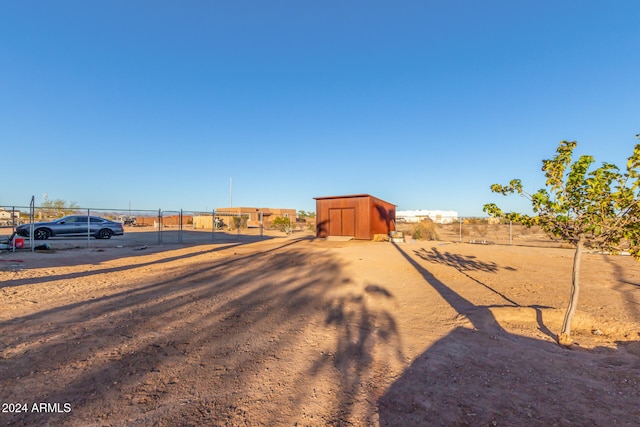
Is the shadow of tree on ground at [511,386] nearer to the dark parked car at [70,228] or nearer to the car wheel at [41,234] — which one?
the dark parked car at [70,228]

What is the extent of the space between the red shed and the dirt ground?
13.4 m

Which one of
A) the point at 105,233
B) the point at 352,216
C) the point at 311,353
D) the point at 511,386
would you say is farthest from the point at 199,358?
the point at 105,233

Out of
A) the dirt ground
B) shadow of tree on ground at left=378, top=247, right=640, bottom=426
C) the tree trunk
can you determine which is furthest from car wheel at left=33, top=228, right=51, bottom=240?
the tree trunk

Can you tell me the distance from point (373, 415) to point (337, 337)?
1.86 metres

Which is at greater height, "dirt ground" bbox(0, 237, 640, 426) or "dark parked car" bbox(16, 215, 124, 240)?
"dark parked car" bbox(16, 215, 124, 240)

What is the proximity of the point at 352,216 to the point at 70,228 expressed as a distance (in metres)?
18.0

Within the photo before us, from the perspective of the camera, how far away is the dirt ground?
2709mm

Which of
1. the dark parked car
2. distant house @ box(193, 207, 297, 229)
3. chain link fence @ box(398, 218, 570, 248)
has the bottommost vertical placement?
chain link fence @ box(398, 218, 570, 248)

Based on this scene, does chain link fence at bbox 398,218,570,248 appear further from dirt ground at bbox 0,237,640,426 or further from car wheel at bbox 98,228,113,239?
car wheel at bbox 98,228,113,239

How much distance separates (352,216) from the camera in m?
22.0

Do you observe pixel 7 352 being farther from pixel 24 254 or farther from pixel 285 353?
pixel 24 254

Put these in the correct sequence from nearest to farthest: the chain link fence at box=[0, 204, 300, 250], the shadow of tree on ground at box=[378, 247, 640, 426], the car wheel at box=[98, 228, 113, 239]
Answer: the shadow of tree on ground at box=[378, 247, 640, 426]
the chain link fence at box=[0, 204, 300, 250]
the car wheel at box=[98, 228, 113, 239]

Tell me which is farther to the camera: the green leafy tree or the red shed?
the red shed

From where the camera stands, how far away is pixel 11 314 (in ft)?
16.6
